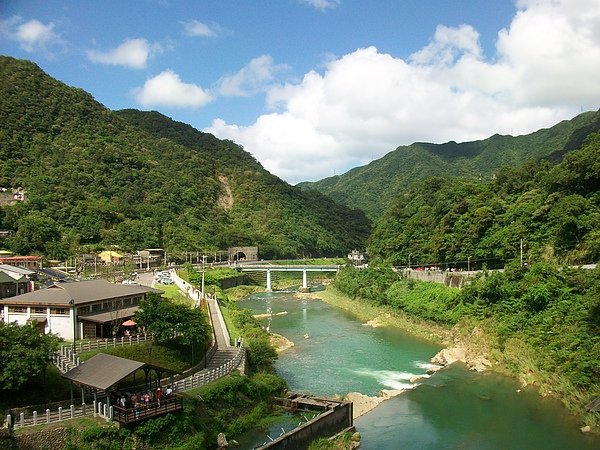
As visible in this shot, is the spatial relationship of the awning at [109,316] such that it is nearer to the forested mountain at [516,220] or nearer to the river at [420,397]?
the river at [420,397]

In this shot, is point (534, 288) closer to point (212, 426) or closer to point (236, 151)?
point (212, 426)

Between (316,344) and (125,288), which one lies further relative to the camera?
(316,344)

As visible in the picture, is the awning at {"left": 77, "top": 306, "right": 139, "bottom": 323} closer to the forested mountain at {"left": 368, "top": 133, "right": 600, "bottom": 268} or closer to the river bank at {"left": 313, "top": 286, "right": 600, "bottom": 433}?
the river bank at {"left": 313, "top": 286, "right": 600, "bottom": 433}

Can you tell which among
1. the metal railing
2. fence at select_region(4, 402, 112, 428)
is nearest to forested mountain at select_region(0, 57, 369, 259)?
fence at select_region(4, 402, 112, 428)

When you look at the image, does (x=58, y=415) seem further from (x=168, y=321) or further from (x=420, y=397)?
(x=420, y=397)

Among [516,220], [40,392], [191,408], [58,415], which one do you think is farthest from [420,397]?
[516,220]

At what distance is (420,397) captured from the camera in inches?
1043

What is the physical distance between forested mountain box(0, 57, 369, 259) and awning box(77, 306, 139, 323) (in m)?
36.4

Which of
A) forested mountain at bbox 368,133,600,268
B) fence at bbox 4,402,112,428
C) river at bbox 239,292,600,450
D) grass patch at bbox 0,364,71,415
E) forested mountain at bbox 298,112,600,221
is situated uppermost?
forested mountain at bbox 298,112,600,221

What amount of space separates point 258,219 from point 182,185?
59.4 ft

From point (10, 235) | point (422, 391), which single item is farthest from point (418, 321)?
point (10, 235)

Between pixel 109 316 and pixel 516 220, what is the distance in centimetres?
3283

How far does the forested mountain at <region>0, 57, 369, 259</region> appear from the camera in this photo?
72.2 metres

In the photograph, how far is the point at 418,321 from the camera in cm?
4366
